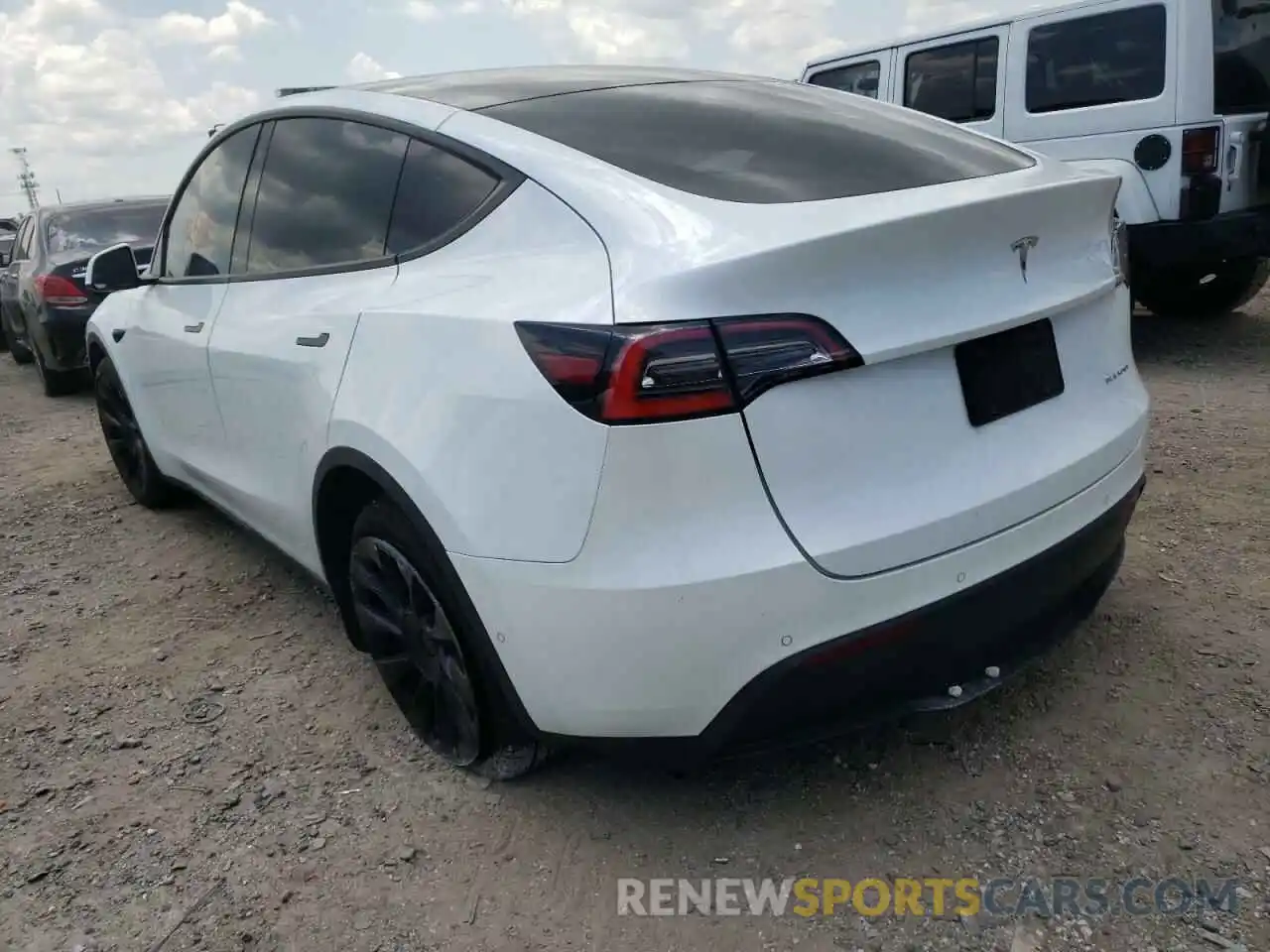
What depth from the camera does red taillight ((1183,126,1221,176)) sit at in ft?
18.6

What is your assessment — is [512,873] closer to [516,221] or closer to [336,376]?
[336,376]

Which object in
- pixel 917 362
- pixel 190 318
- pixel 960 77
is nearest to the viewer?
pixel 917 362

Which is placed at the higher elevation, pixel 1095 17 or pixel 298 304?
pixel 1095 17

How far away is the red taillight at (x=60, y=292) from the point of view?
767cm

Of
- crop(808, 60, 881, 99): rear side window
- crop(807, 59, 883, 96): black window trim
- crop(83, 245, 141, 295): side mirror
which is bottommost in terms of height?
crop(83, 245, 141, 295): side mirror

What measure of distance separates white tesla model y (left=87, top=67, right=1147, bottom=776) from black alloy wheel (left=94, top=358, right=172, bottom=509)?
6.97 ft

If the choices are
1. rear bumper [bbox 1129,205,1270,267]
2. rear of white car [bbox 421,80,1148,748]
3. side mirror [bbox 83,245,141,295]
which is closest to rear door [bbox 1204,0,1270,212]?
rear bumper [bbox 1129,205,1270,267]

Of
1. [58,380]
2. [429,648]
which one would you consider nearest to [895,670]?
[429,648]

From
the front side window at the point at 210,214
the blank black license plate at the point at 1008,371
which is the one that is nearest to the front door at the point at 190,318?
the front side window at the point at 210,214

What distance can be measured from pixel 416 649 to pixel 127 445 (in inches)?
116

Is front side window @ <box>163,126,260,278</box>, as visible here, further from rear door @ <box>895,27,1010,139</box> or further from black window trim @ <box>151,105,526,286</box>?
rear door @ <box>895,27,1010,139</box>

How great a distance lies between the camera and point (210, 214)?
Answer: 11.9 feet

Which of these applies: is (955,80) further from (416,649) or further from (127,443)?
(416,649)

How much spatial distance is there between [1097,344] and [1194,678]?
965 mm
